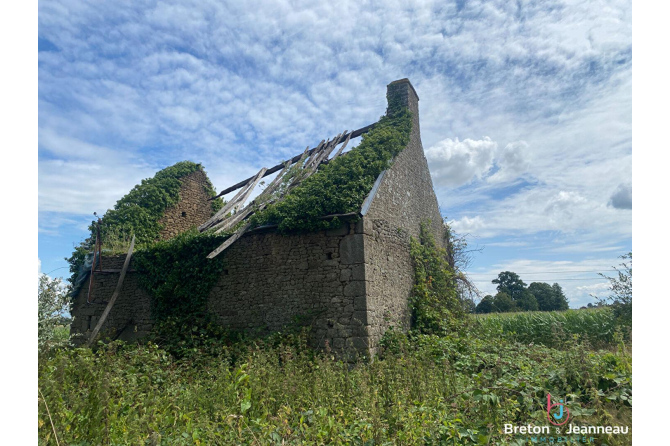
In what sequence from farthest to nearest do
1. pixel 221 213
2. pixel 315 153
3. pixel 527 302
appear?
pixel 527 302, pixel 221 213, pixel 315 153

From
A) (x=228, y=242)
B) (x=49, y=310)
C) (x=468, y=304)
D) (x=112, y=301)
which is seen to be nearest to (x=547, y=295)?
(x=468, y=304)

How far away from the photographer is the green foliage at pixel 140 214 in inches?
488

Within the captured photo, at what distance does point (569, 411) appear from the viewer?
4320 mm

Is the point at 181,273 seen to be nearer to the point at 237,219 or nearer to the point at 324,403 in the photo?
the point at 237,219

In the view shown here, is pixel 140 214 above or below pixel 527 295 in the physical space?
above

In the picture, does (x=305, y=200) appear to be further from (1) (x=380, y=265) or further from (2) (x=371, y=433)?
(2) (x=371, y=433)

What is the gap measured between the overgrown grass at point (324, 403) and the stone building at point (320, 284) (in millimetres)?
1619

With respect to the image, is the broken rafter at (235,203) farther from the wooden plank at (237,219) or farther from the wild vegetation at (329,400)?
the wild vegetation at (329,400)

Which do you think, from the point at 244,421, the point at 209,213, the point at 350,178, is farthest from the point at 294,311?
the point at 209,213

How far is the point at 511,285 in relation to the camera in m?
34.9

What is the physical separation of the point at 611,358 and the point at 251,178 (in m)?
13.2

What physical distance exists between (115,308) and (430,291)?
885 cm

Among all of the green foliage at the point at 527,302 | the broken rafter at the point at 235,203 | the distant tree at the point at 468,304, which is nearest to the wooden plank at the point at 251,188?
the broken rafter at the point at 235,203

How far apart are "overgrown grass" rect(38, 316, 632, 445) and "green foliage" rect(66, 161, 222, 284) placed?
6.23 metres
